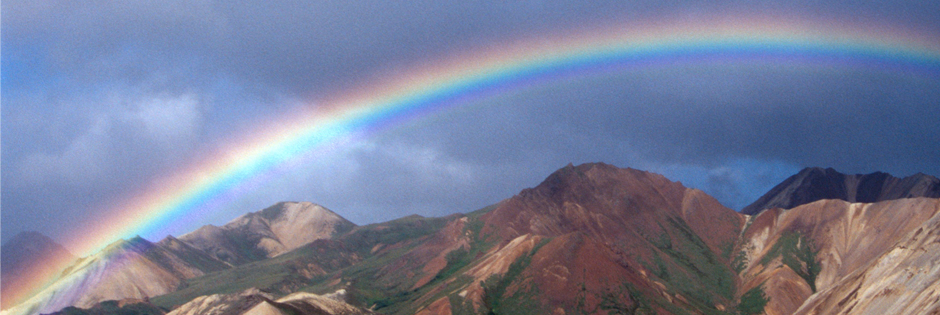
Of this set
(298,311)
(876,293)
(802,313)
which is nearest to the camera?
(876,293)

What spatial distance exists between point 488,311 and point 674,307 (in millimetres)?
52392

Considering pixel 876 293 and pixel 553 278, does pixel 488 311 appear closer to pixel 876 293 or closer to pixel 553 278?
pixel 553 278

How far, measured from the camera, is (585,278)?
190625mm

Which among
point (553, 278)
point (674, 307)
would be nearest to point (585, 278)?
point (553, 278)

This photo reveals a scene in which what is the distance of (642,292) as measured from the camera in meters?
192

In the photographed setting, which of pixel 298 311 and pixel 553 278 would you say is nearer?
pixel 298 311

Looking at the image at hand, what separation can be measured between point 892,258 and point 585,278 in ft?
279

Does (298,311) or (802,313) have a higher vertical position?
(298,311)

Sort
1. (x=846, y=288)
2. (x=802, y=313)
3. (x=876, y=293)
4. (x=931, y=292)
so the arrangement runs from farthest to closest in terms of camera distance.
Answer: (x=802, y=313) → (x=846, y=288) → (x=876, y=293) → (x=931, y=292)

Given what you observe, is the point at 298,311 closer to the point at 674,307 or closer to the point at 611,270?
the point at 611,270

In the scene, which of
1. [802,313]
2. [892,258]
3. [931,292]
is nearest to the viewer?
[931,292]

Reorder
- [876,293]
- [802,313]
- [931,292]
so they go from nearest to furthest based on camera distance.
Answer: [931,292] → [876,293] → [802,313]

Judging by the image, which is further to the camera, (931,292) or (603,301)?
(603,301)

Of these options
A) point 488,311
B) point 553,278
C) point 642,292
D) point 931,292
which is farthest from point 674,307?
point 931,292
